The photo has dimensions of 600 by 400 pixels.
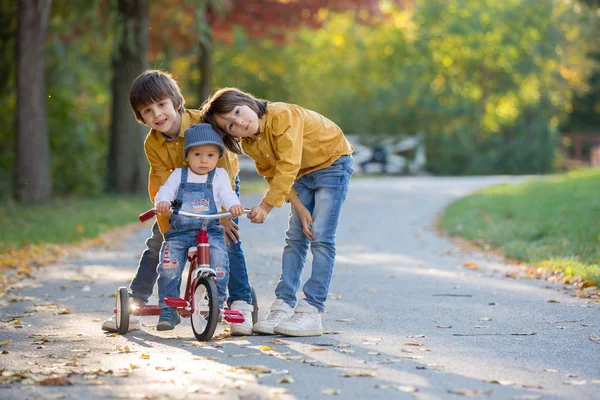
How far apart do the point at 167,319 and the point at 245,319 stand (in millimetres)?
462

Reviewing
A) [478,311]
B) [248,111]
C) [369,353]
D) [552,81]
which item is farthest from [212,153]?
[552,81]

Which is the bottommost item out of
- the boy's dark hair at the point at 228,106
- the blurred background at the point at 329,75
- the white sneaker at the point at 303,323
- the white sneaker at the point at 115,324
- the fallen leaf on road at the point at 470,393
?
the white sneaker at the point at 115,324

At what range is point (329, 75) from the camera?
39531 millimetres

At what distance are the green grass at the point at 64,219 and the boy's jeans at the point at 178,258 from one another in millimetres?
5265

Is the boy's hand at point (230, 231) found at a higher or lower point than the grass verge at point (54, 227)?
higher

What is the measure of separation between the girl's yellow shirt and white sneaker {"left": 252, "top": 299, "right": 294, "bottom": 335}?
660 mm

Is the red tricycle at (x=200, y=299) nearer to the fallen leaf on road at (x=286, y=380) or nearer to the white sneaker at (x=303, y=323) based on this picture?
the white sneaker at (x=303, y=323)

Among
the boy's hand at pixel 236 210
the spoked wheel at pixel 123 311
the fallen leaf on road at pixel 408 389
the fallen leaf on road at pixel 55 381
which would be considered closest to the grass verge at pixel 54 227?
the spoked wheel at pixel 123 311

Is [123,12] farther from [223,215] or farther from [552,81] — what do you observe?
[552,81]

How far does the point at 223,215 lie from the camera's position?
562 cm

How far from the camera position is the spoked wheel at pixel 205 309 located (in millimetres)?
5609

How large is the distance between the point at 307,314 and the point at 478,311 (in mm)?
1411

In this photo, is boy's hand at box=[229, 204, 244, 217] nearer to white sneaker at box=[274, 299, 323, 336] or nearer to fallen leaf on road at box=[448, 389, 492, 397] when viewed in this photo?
white sneaker at box=[274, 299, 323, 336]

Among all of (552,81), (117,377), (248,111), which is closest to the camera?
(117,377)
